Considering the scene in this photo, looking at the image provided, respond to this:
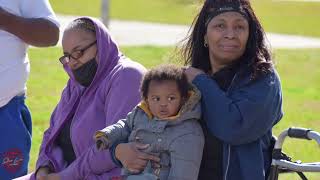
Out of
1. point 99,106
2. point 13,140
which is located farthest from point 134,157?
point 13,140

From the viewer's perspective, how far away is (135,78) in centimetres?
421

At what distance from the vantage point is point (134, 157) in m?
3.79

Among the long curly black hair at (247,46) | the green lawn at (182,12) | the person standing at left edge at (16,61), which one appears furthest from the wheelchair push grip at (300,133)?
the green lawn at (182,12)

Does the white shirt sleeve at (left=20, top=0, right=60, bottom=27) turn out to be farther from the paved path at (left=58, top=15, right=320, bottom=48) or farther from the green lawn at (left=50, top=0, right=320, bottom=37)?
the green lawn at (left=50, top=0, right=320, bottom=37)

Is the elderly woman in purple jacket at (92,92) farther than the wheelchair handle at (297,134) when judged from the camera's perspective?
Yes

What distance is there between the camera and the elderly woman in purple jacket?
13.7 ft

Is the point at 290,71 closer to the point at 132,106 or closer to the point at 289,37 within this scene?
the point at 289,37

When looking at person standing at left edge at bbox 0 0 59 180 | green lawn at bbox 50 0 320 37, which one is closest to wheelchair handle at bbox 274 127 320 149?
person standing at left edge at bbox 0 0 59 180

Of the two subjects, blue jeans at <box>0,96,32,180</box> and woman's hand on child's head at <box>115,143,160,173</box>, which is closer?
woman's hand on child's head at <box>115,143,160,173</box>

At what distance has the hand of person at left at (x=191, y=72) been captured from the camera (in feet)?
12.5

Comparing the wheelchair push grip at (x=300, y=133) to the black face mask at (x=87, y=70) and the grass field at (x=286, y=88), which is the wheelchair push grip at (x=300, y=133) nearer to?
the black face mask at (x=87, y=70)

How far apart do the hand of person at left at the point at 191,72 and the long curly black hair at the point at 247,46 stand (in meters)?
0.22

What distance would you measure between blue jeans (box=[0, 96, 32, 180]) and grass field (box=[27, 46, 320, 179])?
161 centimetres

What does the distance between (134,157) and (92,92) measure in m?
0.69
